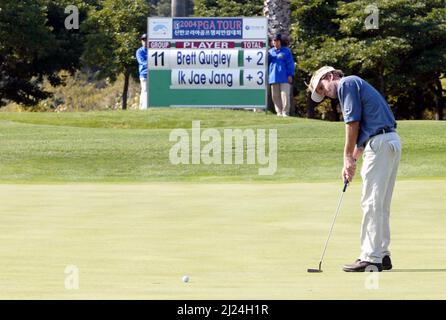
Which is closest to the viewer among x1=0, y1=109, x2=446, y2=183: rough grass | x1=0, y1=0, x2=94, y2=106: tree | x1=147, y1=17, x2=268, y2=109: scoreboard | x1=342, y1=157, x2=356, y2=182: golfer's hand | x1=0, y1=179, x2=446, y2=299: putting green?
→ x1=0, y1=179, x2=446, y2=299: putting green

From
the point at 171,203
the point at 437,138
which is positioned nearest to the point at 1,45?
the point at 437,138

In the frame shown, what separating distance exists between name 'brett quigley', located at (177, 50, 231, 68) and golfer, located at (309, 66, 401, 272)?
2215 cm

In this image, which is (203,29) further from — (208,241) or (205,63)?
(208,241)

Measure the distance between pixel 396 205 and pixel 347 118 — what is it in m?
5.09

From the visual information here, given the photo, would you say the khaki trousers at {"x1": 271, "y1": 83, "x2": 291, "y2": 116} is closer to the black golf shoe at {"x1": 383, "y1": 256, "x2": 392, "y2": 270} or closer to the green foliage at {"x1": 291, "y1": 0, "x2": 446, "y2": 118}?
the green foliage at {"x1": 291, "y1": 0, "x2": 446, "y2": 118}

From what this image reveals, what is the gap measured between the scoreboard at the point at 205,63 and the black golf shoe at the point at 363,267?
73.1 feet

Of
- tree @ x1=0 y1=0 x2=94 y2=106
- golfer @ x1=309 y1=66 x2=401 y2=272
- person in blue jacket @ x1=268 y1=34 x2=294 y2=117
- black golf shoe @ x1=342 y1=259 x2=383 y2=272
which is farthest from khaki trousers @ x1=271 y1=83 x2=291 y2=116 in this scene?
black golf shoe @ x1=342 y1=259 x2=383 y2=272

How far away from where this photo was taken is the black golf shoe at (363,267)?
9930mm

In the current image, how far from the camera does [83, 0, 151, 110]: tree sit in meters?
44.6

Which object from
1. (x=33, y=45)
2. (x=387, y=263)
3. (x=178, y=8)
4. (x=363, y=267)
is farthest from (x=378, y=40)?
(x=363, y=267)

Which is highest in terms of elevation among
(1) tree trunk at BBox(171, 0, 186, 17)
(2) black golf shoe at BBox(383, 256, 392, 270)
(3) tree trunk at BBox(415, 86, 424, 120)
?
(1) tree trunk at BBox(171, 0, 186, 17)

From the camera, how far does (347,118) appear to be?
10.2 meters

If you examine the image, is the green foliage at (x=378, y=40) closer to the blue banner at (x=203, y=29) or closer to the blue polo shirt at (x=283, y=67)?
the blue banner at (x=203, y=29)
